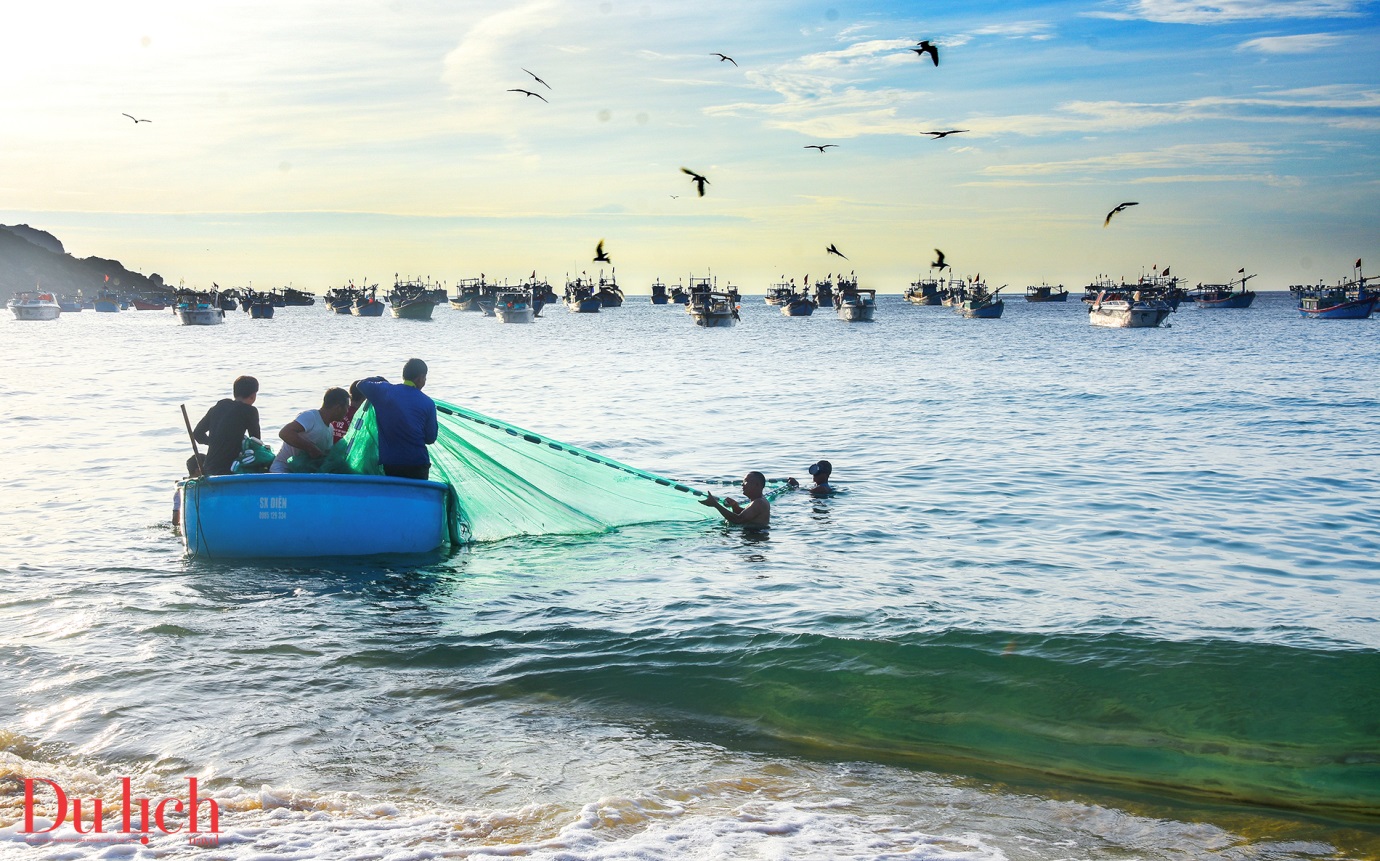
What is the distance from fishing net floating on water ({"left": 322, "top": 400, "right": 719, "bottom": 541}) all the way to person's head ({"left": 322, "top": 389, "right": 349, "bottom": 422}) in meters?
0.29

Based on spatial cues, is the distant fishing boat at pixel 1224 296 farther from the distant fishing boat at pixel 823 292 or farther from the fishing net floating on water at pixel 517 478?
the fishing net floating on water at pixel 517 478

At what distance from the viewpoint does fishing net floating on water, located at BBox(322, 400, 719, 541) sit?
9.72 m

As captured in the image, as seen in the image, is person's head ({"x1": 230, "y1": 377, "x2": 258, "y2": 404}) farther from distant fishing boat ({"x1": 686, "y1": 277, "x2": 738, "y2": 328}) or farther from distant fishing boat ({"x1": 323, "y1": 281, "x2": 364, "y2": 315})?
distant fishing boat ({"x1": 323, "y1": 281, "x2": 364, "y2": 315})

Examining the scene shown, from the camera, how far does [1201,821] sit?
5176 millimetres

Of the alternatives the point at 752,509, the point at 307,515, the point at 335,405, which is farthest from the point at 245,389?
the point at 752,509

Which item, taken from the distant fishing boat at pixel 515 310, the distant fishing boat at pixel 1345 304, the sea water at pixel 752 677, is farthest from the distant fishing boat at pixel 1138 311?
the sea water at pixel 752 677

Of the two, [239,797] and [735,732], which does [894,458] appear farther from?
[239,797]

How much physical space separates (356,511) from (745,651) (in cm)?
414

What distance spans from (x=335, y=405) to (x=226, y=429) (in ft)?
3.58

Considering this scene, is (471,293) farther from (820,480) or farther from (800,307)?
(820,480)

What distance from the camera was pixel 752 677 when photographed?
285 inches

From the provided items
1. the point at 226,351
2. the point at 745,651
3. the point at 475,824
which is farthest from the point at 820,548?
the point at 226,351

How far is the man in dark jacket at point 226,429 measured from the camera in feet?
31.7

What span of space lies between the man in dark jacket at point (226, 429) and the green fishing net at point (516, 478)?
3.10 ft
